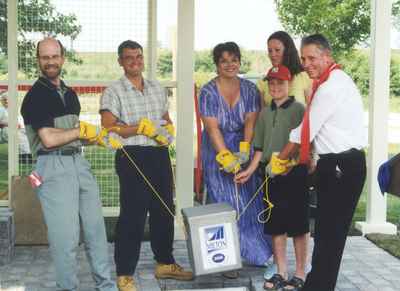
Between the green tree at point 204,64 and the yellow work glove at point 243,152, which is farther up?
the green tree at point 204,64

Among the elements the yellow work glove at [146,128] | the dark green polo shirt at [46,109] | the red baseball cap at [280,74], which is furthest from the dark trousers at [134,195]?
the red baseball cap at [280,74]

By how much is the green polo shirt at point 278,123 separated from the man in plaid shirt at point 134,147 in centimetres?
66

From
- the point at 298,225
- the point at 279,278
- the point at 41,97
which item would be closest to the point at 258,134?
the point at 298,225

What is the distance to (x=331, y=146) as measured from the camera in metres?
4.24

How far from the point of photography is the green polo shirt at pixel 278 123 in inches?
190

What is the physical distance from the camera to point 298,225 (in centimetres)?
488

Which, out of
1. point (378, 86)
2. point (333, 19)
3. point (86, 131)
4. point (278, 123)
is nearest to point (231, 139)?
point (278, 123)

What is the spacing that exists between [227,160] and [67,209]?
1.22m

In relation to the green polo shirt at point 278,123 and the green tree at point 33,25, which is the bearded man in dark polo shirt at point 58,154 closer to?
the green polo shirt at point 278,123

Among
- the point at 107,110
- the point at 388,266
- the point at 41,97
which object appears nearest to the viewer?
the point at 41,97

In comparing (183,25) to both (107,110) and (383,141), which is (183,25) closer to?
(107,110)

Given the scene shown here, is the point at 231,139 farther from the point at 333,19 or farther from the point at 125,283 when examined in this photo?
the point at 333,19

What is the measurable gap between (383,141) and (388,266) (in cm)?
146

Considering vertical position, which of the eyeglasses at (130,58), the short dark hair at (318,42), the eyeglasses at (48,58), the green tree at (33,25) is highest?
the green tree at (33,25)
